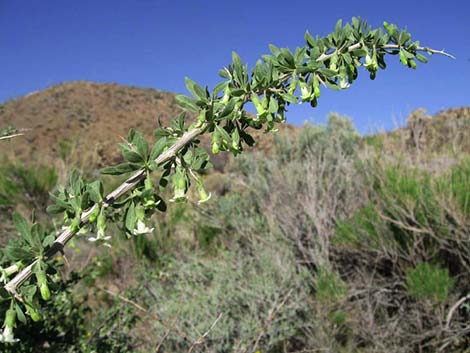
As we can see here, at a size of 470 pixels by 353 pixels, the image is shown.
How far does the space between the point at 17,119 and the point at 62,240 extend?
2532 cm

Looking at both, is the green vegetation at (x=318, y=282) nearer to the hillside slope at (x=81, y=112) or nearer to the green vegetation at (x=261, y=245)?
the green vegetation at (x=261, y=245)

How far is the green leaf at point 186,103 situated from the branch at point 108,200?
50mm

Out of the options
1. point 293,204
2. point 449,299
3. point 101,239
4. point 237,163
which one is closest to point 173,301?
point 293,204

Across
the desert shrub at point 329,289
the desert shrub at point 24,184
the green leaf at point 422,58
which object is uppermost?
the desert shrub at point 24,184

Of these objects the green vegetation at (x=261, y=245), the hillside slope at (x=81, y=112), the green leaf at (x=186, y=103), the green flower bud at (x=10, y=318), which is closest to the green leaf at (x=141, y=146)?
the green vegetation at (x=261, y=245)

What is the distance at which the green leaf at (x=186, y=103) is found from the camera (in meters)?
0.90

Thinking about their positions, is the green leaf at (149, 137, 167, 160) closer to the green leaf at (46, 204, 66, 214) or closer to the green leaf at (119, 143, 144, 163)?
the green leaf at (119, 143, 144, 163)

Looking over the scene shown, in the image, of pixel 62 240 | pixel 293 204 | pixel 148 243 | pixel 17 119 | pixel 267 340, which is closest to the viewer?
pixel 62 240

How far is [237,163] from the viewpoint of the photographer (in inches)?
238

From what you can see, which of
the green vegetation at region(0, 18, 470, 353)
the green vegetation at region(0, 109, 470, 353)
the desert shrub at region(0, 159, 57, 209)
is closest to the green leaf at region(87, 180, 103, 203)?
the green vegetation at region(0, 18, 470, 353)

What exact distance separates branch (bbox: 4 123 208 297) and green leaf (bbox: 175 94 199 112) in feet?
0.16

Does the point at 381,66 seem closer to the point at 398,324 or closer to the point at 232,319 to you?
the point at 232,319

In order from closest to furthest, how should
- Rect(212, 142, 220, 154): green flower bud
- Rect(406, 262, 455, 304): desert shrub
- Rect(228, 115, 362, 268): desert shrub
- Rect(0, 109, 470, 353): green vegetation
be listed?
Rect(212, 142, 220, 154): green flower bud → Rect(0, 109, 470, 353): green vegetation → Rect(406, 262, 455, 304): desert shrub → Rect(228, 115, 362, 268): desert shrub

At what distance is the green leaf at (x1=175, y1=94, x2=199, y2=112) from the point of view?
90 cm
